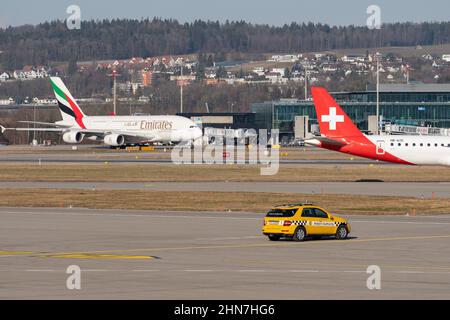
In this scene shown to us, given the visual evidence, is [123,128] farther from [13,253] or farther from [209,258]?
[209,258]

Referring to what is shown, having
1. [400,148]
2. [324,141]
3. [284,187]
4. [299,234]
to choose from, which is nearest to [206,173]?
[324,141]

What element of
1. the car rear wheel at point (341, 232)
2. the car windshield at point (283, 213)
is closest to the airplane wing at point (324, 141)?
the car rear wheel at point (341, 232)

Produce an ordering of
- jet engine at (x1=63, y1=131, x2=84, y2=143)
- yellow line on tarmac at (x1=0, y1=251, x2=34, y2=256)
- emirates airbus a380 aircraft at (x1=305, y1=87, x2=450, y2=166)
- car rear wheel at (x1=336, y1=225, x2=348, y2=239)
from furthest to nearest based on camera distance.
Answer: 1. jet engine at (x1=63, y1=131, x2=84, y2=143)
2. emirates airbus a380 aircraft at (x1=305, y1=87, x2=450, y2=166)
3. car rear wheel at (x1=336, y1=225, x2=348, y2=239)
4. yellow line on tarmac at (x1=0, y1=251, x2=34, y2=256)

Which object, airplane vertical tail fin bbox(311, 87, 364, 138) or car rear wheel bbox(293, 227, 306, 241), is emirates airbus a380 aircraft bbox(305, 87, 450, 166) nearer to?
airplane vertical tail fin bbox(311, 87, 364, 138)

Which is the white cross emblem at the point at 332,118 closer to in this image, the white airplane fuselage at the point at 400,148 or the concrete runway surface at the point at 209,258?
the white airplane fuselage at the point at 400,148

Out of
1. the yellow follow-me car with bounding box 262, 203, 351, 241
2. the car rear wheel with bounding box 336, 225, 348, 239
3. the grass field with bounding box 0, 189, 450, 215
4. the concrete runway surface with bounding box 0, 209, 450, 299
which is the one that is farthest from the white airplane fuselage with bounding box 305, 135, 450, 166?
the yellow follow-me car with bounding box 262, 203, 351, 241

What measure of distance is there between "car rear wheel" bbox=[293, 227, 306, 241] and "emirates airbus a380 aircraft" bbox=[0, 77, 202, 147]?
108 metres

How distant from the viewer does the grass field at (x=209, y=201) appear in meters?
65.4

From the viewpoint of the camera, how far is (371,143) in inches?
3681

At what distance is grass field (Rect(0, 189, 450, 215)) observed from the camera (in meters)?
65.4

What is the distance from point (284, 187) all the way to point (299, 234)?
1435 inches
